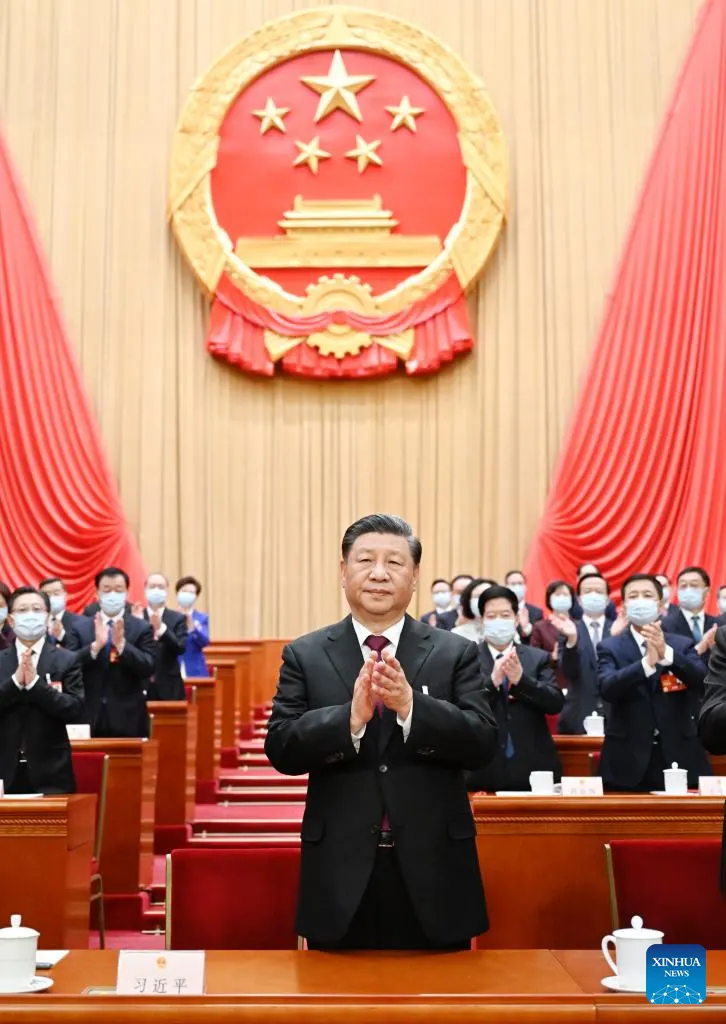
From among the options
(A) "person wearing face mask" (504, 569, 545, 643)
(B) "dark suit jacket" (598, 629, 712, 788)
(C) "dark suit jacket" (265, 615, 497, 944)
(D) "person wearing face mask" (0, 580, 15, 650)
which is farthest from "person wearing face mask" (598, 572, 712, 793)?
(D) "person wearing face mask" (0, 580, 15, 650)

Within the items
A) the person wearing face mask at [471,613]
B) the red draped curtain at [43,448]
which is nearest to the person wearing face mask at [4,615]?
the person wearing face mask at [471,613]

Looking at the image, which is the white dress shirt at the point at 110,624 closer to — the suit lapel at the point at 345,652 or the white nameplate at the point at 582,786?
the white nameplate at the point at 582,786

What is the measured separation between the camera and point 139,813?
4.42m

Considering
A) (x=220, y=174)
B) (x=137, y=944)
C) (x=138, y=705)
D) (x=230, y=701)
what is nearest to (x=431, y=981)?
(x=137, y=944)

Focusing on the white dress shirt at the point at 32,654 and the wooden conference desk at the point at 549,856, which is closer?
the wooden conference desk at the point at 549,856

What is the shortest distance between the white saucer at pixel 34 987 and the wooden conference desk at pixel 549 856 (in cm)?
151

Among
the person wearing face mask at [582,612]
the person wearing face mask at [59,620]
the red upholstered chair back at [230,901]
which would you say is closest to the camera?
the red upholstered chair back at [230,901]

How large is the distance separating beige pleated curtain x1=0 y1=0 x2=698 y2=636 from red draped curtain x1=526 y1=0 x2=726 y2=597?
10.1 inches

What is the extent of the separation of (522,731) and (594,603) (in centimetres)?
187

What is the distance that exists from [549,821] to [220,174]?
7.89m

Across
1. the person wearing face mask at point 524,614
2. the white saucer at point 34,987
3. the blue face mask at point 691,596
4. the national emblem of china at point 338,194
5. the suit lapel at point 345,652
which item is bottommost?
the white saucer at point 34,987

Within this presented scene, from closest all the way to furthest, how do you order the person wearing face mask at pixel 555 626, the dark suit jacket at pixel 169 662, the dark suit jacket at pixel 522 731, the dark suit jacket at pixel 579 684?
1. the dark suit jacket at pixel 522 731
2. the dark suit jacket at pixel 579 684
3. the person wearing face mask at pixel 555 626
4. the dark suit jacket at pixel 169 662

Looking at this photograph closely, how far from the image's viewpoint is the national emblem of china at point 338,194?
32.2ft

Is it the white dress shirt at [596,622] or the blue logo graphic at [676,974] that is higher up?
the white dress shirt at [596,622]
